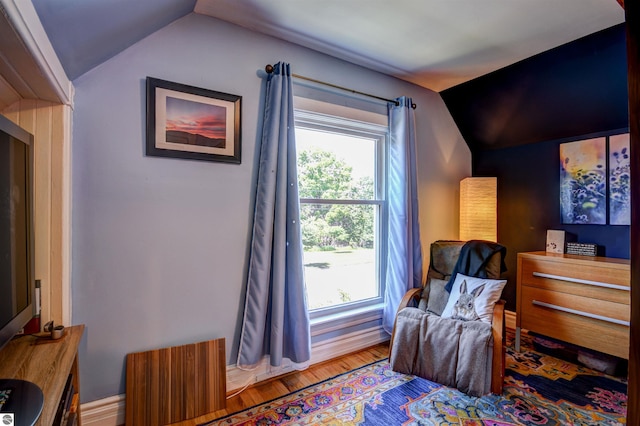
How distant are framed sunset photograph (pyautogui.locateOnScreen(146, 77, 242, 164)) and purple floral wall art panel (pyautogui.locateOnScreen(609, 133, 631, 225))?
2.94m

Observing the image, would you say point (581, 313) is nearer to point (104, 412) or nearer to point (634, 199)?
point (634, 199)

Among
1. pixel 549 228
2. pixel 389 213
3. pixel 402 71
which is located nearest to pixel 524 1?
pixel 402 71

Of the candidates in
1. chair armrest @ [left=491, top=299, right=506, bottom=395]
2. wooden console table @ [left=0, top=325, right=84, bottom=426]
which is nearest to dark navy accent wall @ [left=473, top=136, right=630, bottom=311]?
chair armrest @ [left=491, top=299, right=506, bottom=395]

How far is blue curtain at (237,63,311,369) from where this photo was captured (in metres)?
2.01

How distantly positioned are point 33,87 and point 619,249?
3855mm

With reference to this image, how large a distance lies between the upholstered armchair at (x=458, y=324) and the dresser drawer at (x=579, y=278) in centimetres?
44

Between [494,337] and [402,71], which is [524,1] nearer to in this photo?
[402,71]

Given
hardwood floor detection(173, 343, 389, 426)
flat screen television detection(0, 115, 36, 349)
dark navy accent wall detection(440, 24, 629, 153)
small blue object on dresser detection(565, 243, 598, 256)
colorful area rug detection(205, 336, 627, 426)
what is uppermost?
dark navy accent wall detection(440, 24, 629, 153)

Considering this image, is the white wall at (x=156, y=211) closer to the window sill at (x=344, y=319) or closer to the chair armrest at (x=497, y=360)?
the window sill at (x=344, y=319)

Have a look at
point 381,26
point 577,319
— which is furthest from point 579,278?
point 381,26

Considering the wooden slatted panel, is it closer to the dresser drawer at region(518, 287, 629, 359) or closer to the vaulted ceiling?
the vaulted ceiling

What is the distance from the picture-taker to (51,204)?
1484 millimetres

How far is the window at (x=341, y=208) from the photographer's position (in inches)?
96.5

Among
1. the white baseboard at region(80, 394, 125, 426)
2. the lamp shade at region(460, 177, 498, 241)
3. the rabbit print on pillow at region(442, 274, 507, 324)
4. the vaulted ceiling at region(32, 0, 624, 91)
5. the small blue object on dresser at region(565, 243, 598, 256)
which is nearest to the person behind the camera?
the vaulted ceiling at region(32, 0, 624, 91)
